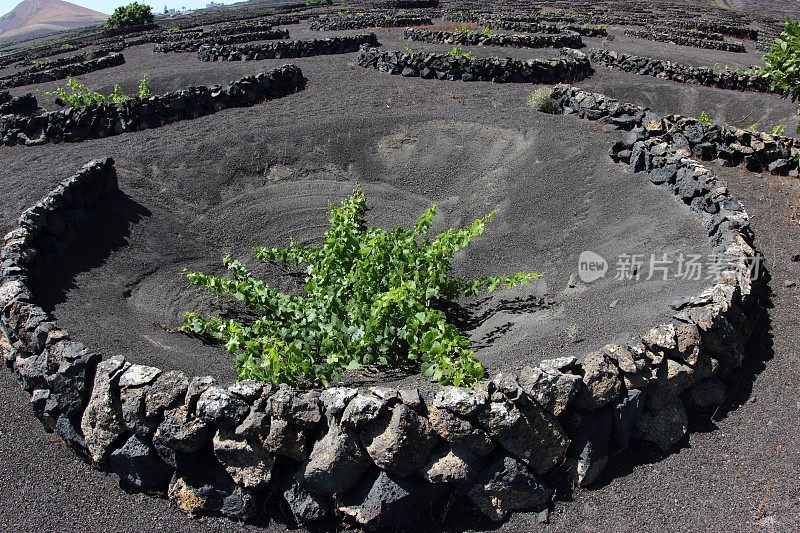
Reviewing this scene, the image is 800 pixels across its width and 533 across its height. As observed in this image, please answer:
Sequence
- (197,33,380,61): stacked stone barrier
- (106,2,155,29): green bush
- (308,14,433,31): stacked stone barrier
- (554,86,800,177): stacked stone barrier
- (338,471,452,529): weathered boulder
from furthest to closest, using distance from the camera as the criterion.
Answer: (106,2,155,29): green bush, (308,14,433,31): stacked stone barrier, (197,33,380,61): stacked stone barrier, (554,86,800,177): stacked stone barrier, (338,471,452,529): weathered boulder

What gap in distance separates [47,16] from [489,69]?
160 metres

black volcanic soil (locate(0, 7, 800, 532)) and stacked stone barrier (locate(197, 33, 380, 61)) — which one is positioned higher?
stacked stone barrier (locate(197, 33, 380, 61))

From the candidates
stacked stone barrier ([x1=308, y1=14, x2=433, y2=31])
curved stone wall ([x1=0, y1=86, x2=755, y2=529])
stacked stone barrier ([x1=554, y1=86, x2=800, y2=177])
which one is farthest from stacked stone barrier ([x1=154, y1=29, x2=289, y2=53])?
curved stone wall ([x1=0, y1=86, x2=755, y2=529])

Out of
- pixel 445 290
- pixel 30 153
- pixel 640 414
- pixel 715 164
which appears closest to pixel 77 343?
pixel 445 290

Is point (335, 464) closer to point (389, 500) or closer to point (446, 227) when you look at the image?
point (389, 500)

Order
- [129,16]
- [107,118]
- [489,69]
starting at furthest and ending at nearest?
[129,16]
[489,69]
[107,118]

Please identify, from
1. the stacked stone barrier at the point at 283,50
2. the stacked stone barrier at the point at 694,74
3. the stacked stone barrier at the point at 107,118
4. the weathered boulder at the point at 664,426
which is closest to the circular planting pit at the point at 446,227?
the weathered boulder at the point at 664,426

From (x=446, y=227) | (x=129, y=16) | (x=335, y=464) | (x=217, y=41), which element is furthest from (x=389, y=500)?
(x=129, y=16)

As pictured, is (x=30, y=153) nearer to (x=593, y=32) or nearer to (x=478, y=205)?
(x=478, y=205)

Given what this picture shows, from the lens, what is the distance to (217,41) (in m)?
33.9

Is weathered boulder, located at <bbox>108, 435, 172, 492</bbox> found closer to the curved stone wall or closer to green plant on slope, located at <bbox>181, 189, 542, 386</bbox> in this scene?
the curved stone wall

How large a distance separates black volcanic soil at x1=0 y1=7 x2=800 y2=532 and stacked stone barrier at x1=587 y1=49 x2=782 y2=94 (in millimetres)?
750

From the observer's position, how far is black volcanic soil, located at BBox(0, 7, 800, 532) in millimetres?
6020

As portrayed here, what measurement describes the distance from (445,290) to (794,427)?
14.9 feet
